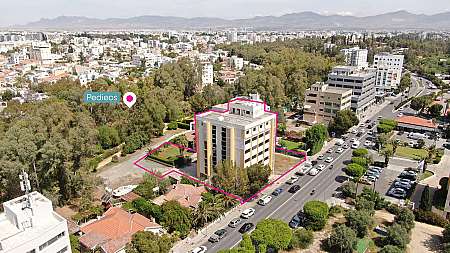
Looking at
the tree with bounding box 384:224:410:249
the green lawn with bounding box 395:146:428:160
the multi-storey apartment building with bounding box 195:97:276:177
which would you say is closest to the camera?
the tree with bounding box 384:224:410:249

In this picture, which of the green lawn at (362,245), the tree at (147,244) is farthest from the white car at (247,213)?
the green lawn at (362,245)

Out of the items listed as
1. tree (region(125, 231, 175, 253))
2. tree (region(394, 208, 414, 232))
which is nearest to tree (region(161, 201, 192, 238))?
tree (region(125, 231, 175, 253))

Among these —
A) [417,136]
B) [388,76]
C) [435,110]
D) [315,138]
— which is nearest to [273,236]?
[315,138]

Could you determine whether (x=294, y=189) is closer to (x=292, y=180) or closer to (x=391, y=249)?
(x=292, y=180)

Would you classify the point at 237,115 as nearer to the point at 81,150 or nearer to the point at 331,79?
the point at 81,150

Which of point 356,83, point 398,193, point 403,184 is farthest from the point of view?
point 356,83

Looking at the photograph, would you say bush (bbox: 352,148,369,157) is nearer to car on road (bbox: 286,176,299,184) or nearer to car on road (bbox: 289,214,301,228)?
car on road (bbox: 286,176,299,184)
